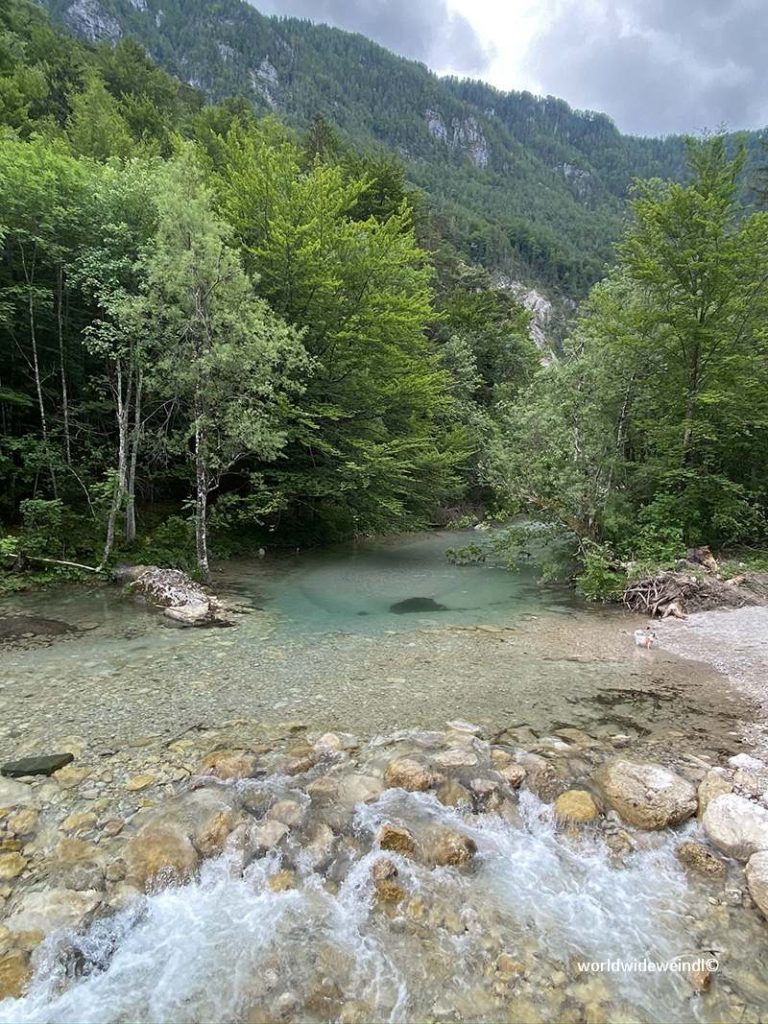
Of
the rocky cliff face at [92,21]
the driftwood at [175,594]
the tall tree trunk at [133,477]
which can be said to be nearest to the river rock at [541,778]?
the driftwood at [175,594]

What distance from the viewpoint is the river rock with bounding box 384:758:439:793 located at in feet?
16.5

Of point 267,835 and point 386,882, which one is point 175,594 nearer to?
point 267,835

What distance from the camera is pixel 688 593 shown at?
37.7 feet

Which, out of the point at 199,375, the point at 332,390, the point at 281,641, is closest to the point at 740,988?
the point at 281,641

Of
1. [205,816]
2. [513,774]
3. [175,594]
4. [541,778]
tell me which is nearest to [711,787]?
[541,778]

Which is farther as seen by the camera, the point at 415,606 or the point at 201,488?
the point at 201,488

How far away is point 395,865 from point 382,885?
0.21 m

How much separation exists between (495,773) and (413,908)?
168 centimetres

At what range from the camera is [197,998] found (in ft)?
10.5

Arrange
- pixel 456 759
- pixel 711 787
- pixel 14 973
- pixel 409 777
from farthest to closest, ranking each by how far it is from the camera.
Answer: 1. pixel 456 759
2. pixel 409 777
3. pixel 711 787
4. pixel 14 973

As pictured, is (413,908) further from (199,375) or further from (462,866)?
(199,375)

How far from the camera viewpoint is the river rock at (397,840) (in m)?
4.27

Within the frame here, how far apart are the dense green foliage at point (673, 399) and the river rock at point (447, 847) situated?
10266mm

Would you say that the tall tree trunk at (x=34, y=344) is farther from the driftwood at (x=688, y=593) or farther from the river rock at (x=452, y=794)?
the driftwood at (x=688, y=593)
